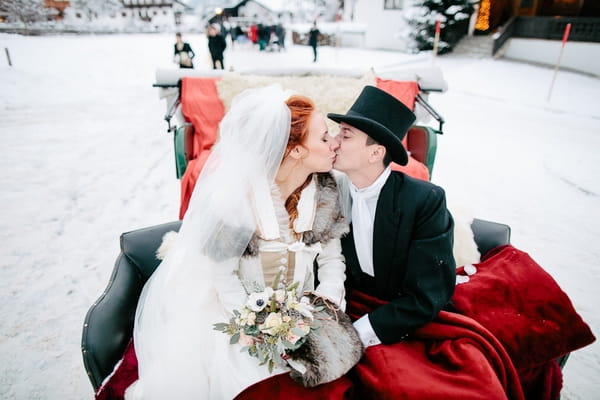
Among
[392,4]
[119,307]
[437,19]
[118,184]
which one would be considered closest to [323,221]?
[119,307]

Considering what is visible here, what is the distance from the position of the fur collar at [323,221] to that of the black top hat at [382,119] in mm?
373

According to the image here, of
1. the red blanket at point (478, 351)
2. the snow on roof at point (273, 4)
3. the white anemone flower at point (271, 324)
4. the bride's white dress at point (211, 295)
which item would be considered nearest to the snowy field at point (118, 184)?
the red blanket at point (478, 351)

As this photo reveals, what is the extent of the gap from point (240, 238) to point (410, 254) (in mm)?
814

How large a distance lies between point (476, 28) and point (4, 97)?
1754 cm

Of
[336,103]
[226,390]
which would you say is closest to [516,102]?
[336,103]

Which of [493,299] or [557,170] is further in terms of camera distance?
[557,170]

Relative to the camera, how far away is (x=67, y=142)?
579 cm

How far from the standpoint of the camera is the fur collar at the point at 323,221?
5.37 ft

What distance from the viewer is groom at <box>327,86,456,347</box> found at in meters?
1.48

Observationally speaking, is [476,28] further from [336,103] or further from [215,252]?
[215,252]

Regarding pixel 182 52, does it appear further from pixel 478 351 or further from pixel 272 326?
pixel 478 351

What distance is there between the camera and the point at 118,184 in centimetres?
436

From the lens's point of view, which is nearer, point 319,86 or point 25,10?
point 319,86

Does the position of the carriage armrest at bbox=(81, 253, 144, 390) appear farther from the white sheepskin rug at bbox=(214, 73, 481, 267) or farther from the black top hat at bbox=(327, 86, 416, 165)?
the white sheepskin rug at bbox=(214, 73, 481, 267)
